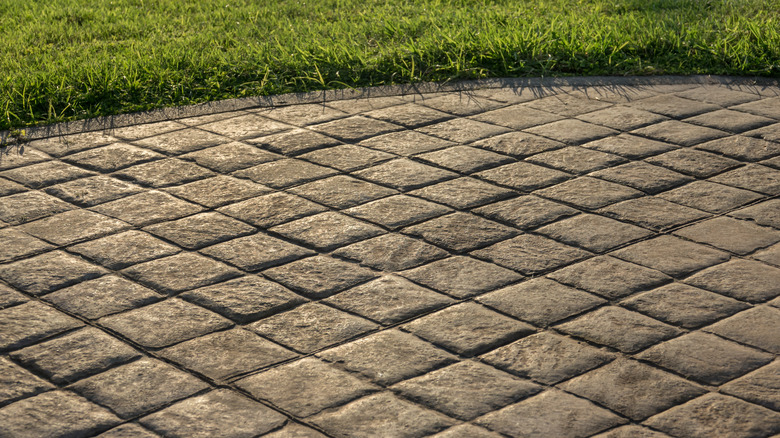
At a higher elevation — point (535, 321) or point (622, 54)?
point (622, 54)

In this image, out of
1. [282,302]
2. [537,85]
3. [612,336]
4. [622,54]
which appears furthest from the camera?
[622,54]

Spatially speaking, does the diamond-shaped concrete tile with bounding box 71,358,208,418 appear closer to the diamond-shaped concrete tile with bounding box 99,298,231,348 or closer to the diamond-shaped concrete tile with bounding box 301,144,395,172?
the diamond-shaped concrete tile with bounding box 99,298,231,348

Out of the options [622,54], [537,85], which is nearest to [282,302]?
[537,85]

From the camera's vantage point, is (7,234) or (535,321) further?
(7,234)

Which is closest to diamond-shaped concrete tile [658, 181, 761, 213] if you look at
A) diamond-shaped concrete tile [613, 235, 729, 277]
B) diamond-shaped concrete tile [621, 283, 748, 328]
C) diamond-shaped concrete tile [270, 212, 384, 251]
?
diamond-shaped concrete tile [613, 235, 729, 277]

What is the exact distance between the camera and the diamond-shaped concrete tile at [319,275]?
3.75 m

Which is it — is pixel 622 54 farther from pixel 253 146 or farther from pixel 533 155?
pixel 253 146

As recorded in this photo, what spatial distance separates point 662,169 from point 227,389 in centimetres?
284

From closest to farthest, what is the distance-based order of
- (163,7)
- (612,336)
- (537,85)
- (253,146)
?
(612,336), (253,146), (537,85), (163,7)

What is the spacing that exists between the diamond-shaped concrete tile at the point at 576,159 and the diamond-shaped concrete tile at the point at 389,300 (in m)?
1.55

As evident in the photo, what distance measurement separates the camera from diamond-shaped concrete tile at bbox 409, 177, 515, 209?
455 cm

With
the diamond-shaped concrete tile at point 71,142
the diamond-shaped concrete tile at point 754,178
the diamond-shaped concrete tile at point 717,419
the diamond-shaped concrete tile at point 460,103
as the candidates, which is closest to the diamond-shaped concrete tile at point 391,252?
the diamond-shaped concrete tile at point 717,419

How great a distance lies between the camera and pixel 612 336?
134 inches

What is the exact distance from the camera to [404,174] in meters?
4.87
